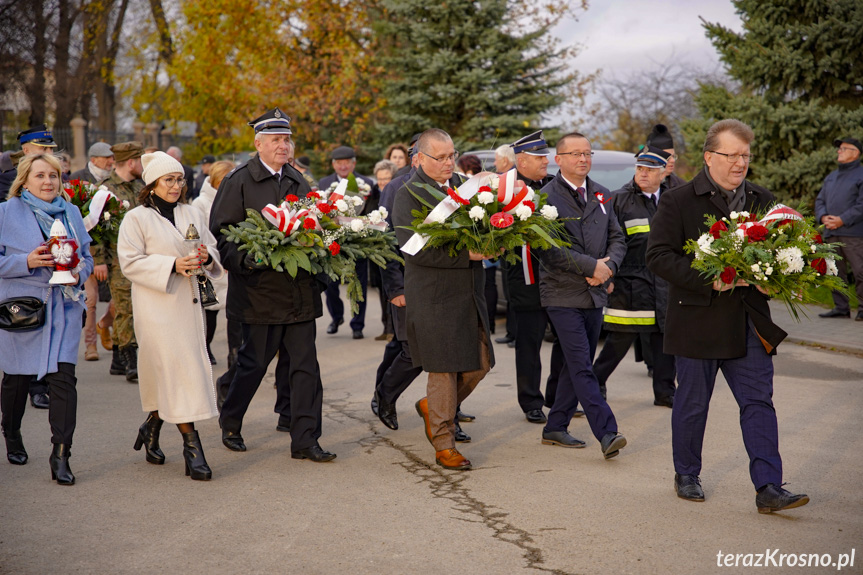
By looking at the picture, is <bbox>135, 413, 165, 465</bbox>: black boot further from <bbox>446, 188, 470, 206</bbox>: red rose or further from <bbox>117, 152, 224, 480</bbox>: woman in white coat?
<bbox>446, 188, 470, 206</bbox>: red rose

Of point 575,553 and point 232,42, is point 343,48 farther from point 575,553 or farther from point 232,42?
point 575,553

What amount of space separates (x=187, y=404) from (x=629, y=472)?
115 inches

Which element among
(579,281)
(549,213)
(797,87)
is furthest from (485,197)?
(797,87)

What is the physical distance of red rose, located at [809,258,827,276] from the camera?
4.89 meters

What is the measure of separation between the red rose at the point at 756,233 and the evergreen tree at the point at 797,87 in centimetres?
1053

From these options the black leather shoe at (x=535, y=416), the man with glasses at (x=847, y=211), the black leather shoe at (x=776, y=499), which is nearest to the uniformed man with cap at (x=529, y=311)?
the black leather shoe at (x=535, y=416)

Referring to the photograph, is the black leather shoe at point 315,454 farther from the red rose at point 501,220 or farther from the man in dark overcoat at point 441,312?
the red rose at point 501,220

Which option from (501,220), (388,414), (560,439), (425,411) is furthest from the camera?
(388,414)

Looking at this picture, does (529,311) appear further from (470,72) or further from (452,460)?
(470,72)

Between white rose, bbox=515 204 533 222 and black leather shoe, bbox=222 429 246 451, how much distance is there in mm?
2675

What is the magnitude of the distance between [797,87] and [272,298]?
1183 centimetres

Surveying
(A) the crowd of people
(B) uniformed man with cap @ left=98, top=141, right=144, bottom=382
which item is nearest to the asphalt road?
(A) the crowd of people

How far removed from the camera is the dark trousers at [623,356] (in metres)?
7.88

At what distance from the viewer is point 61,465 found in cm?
586
